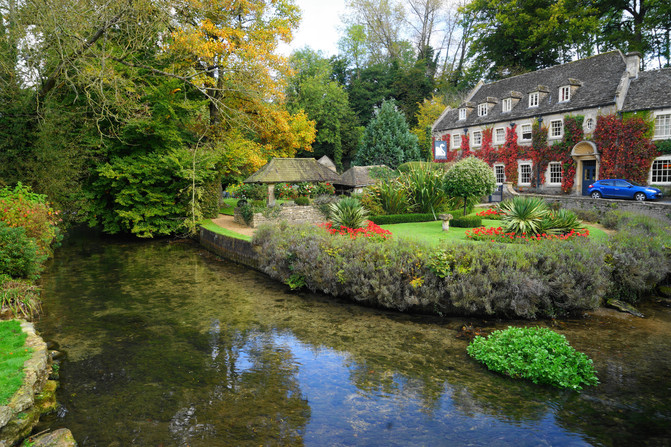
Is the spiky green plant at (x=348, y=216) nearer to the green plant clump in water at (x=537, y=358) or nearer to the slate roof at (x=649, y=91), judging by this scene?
the green plant clump in water at (x=537, y=358)

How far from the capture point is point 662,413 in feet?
20.2

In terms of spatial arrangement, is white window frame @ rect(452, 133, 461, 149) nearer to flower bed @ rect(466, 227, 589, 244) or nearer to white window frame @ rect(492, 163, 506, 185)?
white window frame @ rect(492, 163, 506, 185)

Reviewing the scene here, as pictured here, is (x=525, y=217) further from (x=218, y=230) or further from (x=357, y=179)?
(x=218, y=230)

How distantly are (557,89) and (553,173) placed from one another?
19.5 ft

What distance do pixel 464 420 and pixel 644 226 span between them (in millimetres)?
12091

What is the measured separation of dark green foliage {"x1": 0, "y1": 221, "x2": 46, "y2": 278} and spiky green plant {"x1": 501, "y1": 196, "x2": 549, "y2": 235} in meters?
12.9

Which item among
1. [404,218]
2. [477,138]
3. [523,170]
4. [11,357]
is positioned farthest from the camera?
[477,138]

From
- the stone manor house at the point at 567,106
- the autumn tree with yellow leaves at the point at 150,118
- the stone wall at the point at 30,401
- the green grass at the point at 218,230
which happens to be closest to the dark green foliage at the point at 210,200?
the autumn tree with yellow leaves at the point at 150,118

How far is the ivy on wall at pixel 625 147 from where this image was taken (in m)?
24.6

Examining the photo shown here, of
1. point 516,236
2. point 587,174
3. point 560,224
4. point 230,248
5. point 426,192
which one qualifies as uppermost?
point 587,174

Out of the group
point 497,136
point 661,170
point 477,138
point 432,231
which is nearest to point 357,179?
point 432,231

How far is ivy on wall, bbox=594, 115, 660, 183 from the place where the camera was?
970 inches

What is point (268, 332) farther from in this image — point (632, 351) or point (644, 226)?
point (644, 226)

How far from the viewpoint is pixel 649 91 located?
2488 centimetres
